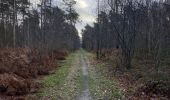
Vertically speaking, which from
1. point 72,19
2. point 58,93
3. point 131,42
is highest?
point 72,19

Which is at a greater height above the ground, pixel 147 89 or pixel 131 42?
pixel 131 42

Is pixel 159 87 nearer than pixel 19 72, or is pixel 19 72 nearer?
pixel 159 87

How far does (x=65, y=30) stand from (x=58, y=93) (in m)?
71.6

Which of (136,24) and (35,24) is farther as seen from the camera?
(35,24)

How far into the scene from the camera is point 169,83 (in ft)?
47.6

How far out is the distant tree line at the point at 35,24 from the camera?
43875mm

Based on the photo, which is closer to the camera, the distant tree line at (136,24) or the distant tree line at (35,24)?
the distant tree line at (136,24)

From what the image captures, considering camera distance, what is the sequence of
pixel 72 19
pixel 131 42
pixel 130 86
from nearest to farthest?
1. pixel 130 86
2. pixel 131 42
3. pixel 72 19

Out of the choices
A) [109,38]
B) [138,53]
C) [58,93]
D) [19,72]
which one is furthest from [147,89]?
[109,38]

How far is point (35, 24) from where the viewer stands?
74.0 m

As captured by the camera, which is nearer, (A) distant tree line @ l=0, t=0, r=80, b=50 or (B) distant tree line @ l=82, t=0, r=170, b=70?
(B) distant tree line @ l=82, t=0, r=170, b=70

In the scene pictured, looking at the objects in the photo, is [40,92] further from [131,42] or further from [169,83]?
[131,42]

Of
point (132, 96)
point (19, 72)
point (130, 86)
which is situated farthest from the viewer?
point (19, 72)

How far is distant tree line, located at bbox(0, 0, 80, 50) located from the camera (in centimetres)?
4388
